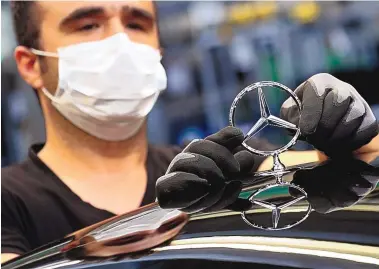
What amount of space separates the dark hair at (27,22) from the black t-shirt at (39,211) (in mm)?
192

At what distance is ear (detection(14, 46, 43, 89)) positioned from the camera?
0.88 m

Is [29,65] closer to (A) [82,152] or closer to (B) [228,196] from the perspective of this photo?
(A) [82,152]

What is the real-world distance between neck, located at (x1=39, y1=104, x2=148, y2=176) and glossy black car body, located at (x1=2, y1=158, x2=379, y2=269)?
13.6 inches

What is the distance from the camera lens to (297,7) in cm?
173

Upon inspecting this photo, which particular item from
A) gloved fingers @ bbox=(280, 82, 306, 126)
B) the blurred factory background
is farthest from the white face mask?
the blurred factory background

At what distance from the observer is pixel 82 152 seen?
0.89 metres

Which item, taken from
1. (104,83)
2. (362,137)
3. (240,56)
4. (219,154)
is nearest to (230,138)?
(219,154)

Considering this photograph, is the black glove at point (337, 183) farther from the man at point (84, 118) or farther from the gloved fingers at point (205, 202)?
the man at point (84, 118)

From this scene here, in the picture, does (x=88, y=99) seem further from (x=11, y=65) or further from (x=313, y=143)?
(x=313, y=143)

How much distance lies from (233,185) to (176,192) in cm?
5

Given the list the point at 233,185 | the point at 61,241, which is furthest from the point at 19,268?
the point at 233,185

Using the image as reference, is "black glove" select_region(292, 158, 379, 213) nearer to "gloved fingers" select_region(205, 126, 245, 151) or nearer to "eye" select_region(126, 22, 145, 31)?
"gloved fingers" select_region(205, 126, 245, 151)

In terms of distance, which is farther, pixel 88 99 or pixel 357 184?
pixel 88 99

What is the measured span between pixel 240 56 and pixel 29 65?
42.4 inches
